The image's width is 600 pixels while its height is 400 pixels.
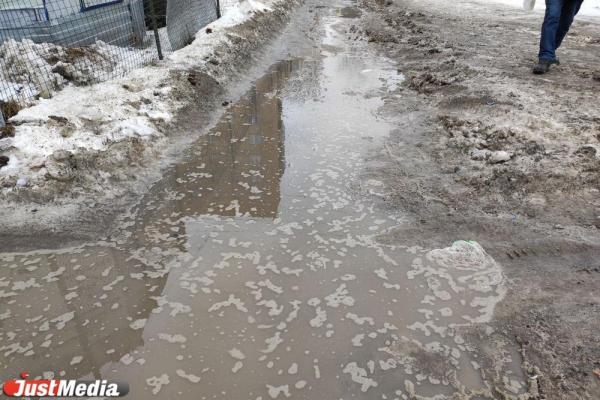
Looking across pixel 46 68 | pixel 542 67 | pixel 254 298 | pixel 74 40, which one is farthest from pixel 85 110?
pixel 542 67

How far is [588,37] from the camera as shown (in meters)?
9.15

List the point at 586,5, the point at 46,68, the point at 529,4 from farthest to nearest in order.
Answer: the point at 586,5 < the point at 529,4 < the point at 46,68

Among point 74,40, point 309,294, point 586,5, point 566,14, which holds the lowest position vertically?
point 309,294

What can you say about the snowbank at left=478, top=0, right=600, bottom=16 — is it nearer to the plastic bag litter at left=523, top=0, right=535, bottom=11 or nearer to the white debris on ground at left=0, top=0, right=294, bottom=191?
the plastic bag litter at left=523, top=0, right=535, bottom=11

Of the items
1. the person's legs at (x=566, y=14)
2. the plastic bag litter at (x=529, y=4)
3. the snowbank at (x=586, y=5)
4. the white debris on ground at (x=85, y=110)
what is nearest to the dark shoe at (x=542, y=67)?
the person's legs at (x=566, y=14)

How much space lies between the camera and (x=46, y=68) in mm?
5723

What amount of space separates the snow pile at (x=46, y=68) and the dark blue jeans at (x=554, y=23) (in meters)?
6.55

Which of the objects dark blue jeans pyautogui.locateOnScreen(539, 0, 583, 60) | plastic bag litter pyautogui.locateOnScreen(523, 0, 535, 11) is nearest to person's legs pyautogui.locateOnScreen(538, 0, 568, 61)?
dark blue jeans pyautogui.locateOnScreen(539, 0, 583, 60)

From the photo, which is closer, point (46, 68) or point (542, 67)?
point (46, 68)

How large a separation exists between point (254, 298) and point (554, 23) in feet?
21.0

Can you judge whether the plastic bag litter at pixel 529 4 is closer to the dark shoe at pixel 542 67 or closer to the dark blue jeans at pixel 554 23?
the dark blue jeans at pixel 554 23

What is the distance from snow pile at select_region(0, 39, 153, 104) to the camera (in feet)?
17.2

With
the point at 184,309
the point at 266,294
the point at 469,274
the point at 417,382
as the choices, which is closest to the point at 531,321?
the point at 469,274

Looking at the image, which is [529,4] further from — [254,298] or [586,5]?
[254,298]
